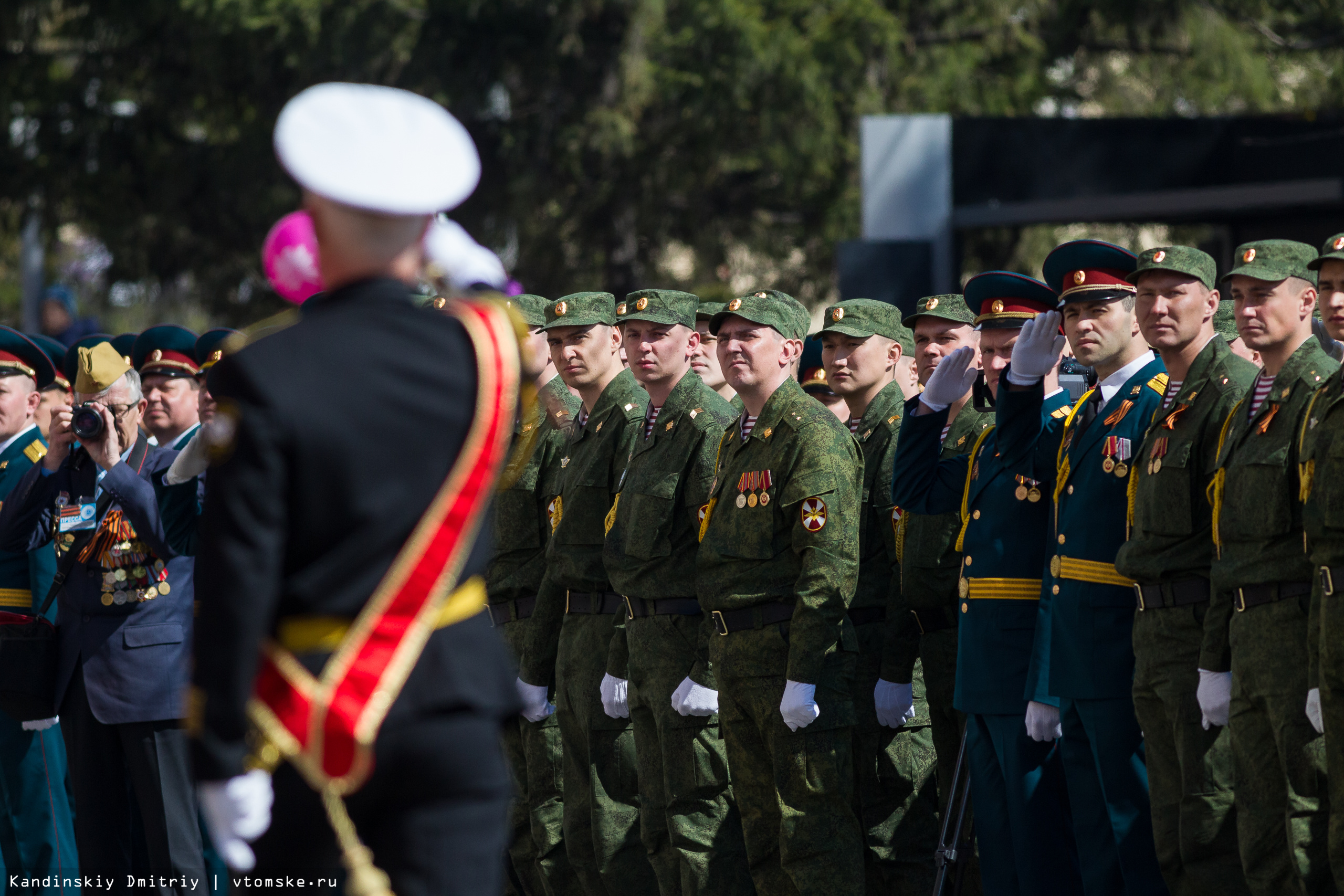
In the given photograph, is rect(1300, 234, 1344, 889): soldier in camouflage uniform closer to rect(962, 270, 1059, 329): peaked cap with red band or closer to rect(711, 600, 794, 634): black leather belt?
rect(962, 270, 1059, 329): peaked cap with red band

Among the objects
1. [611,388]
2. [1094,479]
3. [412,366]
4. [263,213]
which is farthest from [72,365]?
[263,213]

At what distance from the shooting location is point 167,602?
6.30 meters

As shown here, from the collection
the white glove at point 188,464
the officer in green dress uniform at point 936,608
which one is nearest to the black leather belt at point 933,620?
the officer in green dress uniform at point 936,608

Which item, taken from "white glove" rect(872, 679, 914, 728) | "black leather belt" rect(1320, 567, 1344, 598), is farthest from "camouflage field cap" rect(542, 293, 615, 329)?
"black leather belt" rect(1320, 567, 1344, 598)

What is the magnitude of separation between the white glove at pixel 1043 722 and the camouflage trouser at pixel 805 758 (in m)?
0.59

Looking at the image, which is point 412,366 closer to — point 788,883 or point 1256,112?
point 788,883

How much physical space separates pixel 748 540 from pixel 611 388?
4.40ft

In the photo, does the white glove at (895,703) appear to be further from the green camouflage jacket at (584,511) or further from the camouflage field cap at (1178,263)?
the camouflage field cap at (1178,263)

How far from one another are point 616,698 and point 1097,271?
227 centimetres

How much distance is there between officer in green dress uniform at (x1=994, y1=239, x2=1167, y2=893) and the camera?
217 inches

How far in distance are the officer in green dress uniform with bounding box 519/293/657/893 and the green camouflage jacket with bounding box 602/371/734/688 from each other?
0.74 feet

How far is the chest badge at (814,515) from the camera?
5742mm

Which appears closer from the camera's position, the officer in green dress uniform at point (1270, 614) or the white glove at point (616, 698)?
the officer in green dress uniform at point (1270, 614)

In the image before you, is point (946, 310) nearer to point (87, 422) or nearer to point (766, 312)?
point (766, 312)
